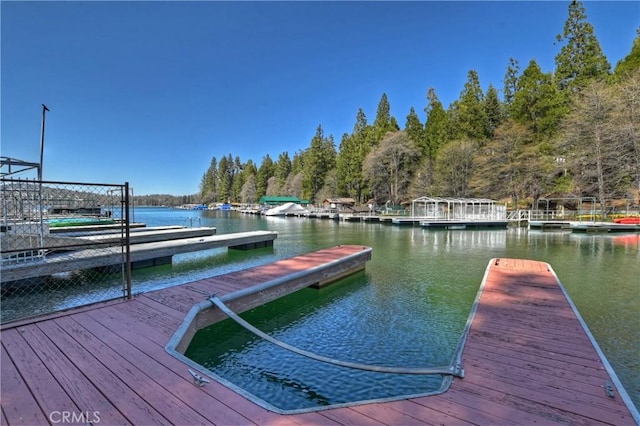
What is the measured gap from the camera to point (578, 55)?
1212 inches

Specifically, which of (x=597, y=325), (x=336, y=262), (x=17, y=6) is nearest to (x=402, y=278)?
(x=336, y=262)

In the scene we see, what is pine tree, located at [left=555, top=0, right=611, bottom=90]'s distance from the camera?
2997cm

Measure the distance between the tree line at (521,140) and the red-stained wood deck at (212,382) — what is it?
2831cm

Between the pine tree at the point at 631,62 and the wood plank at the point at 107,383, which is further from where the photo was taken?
the pine tree at the point at 631,62

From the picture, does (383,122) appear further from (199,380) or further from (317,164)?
(199,380)

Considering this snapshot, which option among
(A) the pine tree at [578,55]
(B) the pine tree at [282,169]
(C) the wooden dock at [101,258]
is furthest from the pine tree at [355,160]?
(C) the wooden dock at [101,258]

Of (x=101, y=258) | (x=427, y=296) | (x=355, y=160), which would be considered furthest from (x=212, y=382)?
(x=355, y=160)

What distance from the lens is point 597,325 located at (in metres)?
5.26

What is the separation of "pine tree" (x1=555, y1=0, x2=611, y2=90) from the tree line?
8 cm

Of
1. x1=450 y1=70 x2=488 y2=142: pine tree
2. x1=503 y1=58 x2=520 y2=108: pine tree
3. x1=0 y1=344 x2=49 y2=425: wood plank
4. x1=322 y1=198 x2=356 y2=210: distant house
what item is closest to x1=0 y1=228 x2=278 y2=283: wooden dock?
x1=0 y1=344 x2=49 y2=425: wood plank

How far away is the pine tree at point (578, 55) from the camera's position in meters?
30.0

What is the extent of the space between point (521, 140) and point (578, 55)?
32.4 feet

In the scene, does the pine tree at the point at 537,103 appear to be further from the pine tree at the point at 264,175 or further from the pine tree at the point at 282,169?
the pine tree at the point at 264,175

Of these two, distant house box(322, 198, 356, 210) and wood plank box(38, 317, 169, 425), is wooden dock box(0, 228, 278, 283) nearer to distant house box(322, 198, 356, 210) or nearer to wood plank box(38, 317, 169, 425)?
wood plank box(38, 317, 169, 425)
